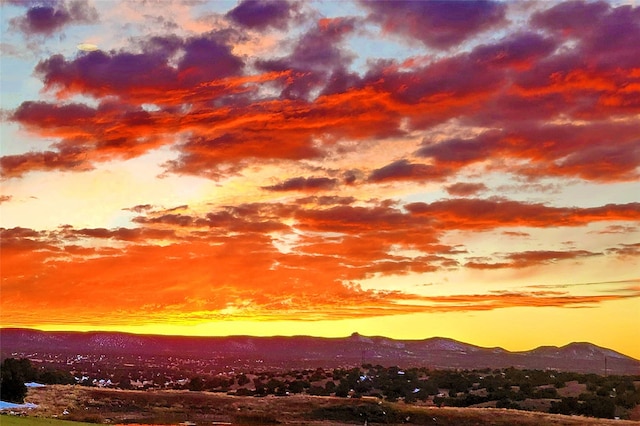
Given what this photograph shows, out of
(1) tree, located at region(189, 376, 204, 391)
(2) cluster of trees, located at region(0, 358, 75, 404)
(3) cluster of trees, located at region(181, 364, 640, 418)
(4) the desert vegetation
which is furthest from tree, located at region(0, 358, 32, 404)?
(1) tree, located at region(189, 376, 204, 391)

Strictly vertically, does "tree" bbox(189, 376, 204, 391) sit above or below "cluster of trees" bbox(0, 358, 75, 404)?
below

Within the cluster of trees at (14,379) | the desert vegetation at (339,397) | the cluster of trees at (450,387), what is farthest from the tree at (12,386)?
the cluster of trees at (450,387)

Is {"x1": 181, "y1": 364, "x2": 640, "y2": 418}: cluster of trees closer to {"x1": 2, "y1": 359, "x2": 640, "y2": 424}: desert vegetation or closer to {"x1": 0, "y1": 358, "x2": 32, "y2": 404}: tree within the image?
{"x1": 2, "y1": 359, "x2": 640, "y2": 424}: desert vegetation

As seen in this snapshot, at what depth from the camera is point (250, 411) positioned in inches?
2336

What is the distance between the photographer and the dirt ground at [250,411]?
5478cm

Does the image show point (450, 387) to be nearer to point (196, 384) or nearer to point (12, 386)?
point (196, 384)

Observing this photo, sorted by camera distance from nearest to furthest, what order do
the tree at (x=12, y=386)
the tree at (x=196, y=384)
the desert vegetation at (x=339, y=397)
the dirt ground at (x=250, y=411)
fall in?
the tree at (x=12, y=386) < the dirt ground at (x=250, y=411) < the desert vegetation at (x=339, y=397) < the tree at (x=196, y=384)

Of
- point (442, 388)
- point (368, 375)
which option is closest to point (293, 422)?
point (442, 388)

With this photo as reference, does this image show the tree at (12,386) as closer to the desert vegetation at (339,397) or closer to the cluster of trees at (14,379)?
the cluster of trees at (14,379)

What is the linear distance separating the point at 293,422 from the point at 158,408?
38.3 feet

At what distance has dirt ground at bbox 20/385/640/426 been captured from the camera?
5478 cm

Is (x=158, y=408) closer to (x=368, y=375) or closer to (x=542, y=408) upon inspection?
(x=542, y=408)

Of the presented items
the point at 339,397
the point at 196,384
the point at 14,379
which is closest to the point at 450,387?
the point at 339,397

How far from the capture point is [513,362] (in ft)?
455
